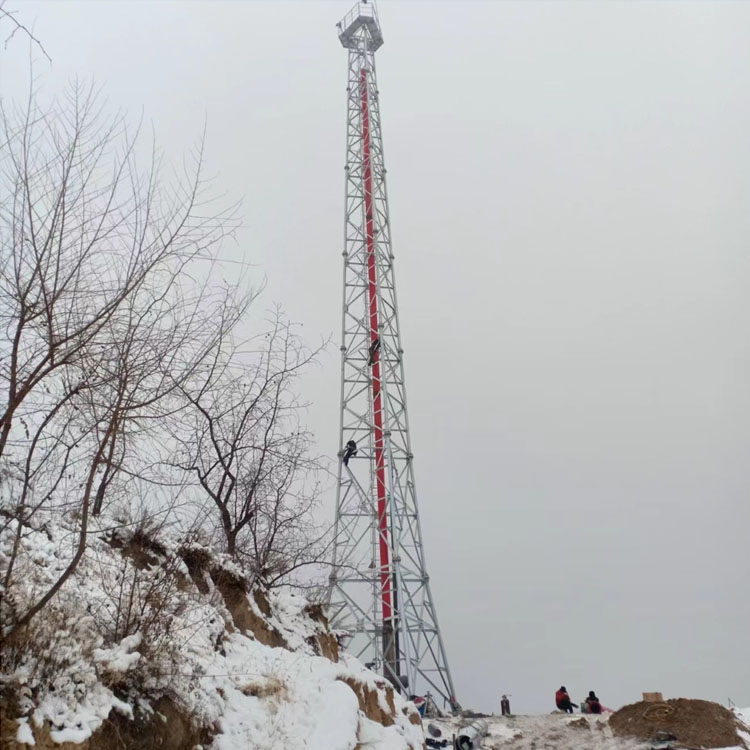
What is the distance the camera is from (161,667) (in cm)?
470

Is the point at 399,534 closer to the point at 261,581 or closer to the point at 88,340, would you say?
the point at 261,581

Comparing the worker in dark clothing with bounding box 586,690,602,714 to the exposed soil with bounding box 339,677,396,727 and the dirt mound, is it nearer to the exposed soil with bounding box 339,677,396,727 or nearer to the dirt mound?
the dirt mound

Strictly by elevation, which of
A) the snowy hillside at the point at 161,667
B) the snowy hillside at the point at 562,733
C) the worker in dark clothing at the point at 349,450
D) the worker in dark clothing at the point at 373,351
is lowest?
the snowy hillside at the point at 562,733

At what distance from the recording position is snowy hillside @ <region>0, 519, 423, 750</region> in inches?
152

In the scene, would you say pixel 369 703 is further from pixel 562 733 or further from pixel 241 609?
pixel 562 733

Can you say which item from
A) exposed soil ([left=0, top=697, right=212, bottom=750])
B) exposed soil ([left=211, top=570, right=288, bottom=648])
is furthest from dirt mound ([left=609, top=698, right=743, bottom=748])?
exposed soil ([left=0, top=697, right=212, bottom=750])

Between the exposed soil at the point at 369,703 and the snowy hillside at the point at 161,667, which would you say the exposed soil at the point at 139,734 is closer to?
the snowy hillside at the point at 161,667

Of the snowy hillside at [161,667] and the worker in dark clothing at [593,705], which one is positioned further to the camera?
the worker in dark clothing at [593,705]

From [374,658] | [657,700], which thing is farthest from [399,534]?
[657,700]

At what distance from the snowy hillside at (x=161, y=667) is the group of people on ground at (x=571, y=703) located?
30.9 ft

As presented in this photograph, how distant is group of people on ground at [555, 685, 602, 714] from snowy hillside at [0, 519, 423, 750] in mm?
9424

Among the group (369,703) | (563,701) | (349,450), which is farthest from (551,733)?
(349,450)

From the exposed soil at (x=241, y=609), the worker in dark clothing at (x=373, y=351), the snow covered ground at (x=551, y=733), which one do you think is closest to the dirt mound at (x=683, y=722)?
the snow covered ground at (x=551, y=733)

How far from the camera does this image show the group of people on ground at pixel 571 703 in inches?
609
